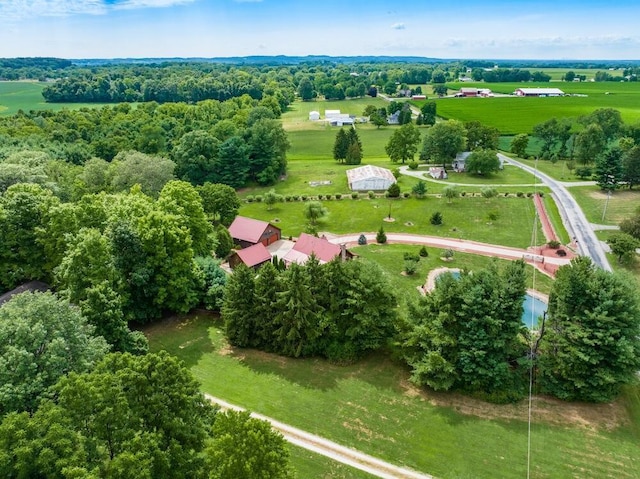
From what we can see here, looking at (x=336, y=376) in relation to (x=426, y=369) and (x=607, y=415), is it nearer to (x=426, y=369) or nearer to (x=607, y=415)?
(x=426, y=369)

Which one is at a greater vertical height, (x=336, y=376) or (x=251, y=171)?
(x=251, y=171)

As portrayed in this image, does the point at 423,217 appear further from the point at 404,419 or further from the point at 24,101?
the point at 24,101

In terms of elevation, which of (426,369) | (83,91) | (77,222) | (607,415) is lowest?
(607,415)

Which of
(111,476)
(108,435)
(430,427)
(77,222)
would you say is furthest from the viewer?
(77,222)

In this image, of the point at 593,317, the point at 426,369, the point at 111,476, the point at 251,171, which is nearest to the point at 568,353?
the point at 593,317

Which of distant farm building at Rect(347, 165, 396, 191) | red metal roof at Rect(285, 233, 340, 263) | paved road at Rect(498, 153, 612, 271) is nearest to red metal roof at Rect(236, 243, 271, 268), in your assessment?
red metal roof at Rect(285, 233, 340, 263)

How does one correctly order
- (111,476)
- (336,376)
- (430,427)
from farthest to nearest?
(336,376) → (430,427) → (111,476)

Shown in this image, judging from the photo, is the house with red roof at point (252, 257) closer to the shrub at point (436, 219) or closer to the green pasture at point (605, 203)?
the shrub at point (436, 219)
